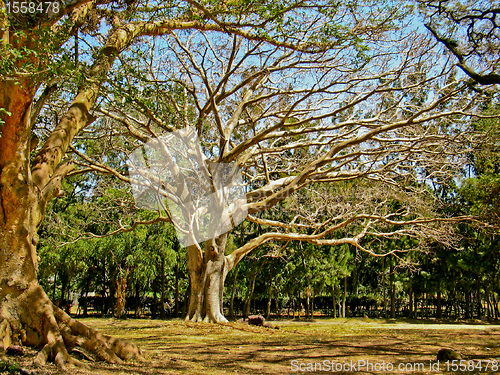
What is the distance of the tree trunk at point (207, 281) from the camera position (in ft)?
40.5

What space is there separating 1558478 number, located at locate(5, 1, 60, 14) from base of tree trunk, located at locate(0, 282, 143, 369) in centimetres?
358

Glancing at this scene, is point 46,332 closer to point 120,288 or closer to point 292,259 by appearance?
point 120,288

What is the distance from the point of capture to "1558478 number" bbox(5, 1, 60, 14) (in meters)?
5.32

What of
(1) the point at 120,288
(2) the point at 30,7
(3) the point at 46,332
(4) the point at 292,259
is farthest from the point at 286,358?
(4) the point at 292,259

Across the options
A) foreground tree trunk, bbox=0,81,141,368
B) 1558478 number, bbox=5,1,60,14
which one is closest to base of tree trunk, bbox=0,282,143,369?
foreground tree trunk, bbox=0,81,141,368

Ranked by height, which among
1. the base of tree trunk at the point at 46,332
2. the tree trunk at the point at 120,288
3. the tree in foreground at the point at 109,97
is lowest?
the tree trunk at the point at 120,288

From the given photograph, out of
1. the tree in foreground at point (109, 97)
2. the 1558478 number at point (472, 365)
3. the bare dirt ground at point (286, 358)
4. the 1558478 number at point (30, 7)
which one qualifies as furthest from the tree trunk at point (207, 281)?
the 1558478 number at point (30, 7)

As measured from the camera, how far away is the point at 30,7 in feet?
17.7

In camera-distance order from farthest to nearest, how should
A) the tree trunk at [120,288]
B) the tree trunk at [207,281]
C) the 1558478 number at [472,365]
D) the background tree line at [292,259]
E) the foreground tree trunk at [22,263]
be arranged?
the tree trunk at [120,288]
the background tree line at [292,259]
the tree trunk at [207,281]
the 1558478 number at [472,365]
the foreground tree trunk at [22,263]

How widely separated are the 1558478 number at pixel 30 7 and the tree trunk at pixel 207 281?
815 cm

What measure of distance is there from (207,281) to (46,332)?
766 cm

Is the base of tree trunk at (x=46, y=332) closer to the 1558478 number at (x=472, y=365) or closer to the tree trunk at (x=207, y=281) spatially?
the 1558478 number at (x=472, y=365)

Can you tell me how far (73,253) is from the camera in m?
21.2

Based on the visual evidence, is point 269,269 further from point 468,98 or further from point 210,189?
point 468,98
